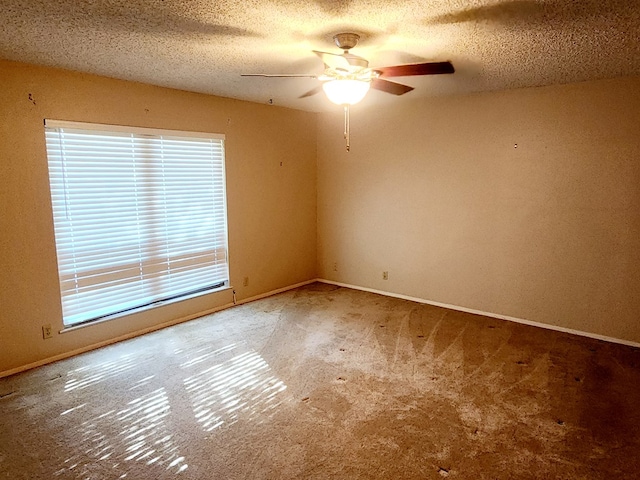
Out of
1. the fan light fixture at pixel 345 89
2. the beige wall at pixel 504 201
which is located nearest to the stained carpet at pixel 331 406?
the beige wall at pixel 504 201

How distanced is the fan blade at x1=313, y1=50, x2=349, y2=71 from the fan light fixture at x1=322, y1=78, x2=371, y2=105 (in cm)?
9

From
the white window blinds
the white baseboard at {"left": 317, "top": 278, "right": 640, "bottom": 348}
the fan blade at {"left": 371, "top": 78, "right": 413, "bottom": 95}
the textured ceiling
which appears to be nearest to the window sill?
the white window blinds

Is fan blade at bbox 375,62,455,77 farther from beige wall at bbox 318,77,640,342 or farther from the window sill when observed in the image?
the window sill

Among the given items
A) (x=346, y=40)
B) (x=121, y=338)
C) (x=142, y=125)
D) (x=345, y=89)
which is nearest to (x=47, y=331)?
(x=121, y=338)

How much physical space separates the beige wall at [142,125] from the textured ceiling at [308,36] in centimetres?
27

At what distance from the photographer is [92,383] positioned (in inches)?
123

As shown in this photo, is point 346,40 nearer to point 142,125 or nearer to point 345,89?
point 345,89

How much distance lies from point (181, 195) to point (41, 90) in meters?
1.49

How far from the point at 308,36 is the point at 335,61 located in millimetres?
249

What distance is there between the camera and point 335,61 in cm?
253

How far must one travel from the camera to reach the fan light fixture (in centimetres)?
269

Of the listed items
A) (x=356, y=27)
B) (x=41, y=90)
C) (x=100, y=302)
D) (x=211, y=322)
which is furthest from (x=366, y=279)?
(x=41, y=90)

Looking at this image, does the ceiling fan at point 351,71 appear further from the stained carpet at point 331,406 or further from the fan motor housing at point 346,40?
the stained carpet at point 331,406

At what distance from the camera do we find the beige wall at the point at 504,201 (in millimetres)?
3768
